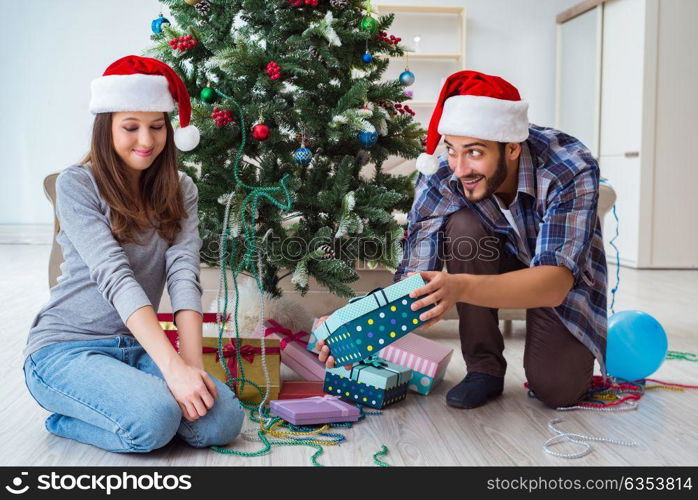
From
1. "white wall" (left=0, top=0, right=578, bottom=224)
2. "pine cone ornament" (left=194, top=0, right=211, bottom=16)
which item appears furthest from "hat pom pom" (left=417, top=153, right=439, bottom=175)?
Answer: "white wall" (left=0, top=0, right=578, bottom=224)

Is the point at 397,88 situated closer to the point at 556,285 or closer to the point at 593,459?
the point at 556,285

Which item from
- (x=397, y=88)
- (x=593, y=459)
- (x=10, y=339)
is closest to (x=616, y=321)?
(x=593, y=459)

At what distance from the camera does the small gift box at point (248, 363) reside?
1.80 meters

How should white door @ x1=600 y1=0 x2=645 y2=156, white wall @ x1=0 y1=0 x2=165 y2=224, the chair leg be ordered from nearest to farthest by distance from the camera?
the chair leg < white door @ x1=600 y1=0 x2=645 y2=156 < white wall @ x1=0 y1=0 x2=165 y2=224

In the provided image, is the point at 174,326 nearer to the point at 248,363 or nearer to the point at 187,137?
the point at 248,363

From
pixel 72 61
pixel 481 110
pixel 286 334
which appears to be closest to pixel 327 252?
pixel 286 334

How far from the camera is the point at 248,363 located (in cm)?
184

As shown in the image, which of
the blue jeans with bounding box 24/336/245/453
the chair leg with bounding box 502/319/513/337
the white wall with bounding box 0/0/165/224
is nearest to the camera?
the blue jeans with bounding box 24/336/245/453

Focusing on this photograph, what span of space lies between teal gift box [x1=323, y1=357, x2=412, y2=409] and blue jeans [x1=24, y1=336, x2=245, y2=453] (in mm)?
380

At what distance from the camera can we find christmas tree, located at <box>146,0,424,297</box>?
2033 mm

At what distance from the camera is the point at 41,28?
18.9 ft

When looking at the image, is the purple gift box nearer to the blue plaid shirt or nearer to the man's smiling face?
the blue plaid shirt

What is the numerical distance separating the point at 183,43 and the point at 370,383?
42.5 inches
